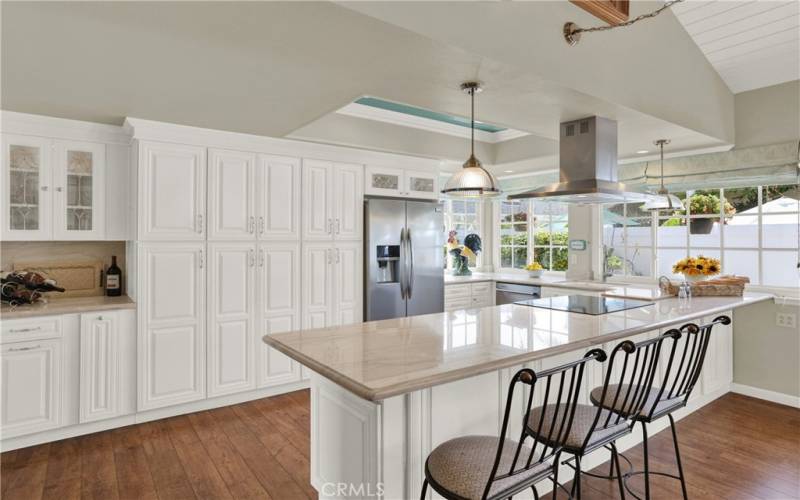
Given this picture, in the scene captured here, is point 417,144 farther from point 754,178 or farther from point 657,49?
point 754,178

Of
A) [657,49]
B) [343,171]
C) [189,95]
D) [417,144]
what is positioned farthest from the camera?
[417,144]

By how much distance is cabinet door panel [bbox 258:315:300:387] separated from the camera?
380 centimetres

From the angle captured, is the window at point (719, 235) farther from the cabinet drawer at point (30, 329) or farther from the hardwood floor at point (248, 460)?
the cabinet drawer at point (30, 329)

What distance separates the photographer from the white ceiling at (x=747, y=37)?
119 inches

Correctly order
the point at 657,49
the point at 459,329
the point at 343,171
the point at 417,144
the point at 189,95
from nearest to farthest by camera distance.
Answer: the point at 459,329 → the point at 189,95 → the point at 657,49 → the point at 343,171 → the point at 417,144

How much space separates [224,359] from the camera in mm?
3617

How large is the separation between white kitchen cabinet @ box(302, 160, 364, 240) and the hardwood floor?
5.07ft

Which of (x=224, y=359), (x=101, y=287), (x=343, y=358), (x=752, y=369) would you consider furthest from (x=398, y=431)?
(x=752, y=369)

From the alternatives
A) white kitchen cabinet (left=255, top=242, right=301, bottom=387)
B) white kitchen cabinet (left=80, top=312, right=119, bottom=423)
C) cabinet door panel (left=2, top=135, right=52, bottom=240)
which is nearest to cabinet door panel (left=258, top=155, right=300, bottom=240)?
white kitchen cabinet (left=255, top=242, right=301, bottom=387)

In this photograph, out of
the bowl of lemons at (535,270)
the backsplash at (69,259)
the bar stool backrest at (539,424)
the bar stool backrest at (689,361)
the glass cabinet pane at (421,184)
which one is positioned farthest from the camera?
the bowl of lemons at (535,270)

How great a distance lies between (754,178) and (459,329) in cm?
320

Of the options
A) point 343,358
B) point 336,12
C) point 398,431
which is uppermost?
point 336,12

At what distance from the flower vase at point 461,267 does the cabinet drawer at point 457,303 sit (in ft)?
1.82

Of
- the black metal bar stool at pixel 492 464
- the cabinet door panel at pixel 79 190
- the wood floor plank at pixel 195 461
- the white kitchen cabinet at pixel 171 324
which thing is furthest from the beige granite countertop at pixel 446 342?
the cabinet door panel at pixel 79 190
